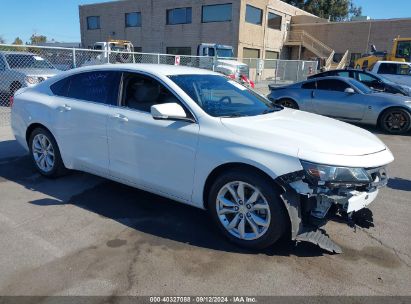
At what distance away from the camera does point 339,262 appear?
10.6 ft

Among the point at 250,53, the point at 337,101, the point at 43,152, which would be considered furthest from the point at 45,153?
the point at 250,53

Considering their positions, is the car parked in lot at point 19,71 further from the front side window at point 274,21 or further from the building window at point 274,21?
the building window at point 274,21

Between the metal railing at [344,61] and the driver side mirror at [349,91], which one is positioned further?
the metal railing at [344,61]

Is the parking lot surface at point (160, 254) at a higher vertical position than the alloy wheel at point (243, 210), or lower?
lower

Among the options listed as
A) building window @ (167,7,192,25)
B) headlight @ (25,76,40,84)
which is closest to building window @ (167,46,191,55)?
building window @ (167,7,192,25)

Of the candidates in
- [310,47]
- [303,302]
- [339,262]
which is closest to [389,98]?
[339,262]

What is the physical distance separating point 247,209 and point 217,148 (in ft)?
2.06

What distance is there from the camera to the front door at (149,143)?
3559 mm

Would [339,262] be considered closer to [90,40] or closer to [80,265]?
[80,265]

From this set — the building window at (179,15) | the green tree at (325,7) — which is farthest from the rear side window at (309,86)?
the green tree at (325,7)

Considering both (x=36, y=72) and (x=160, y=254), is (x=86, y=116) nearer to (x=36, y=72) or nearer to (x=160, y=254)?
(x=160, y=254)

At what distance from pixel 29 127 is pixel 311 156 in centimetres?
402

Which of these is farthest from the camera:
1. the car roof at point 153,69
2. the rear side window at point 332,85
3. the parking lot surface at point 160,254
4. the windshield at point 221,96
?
the rear side window at point 332,85

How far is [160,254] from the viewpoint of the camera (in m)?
3.27
